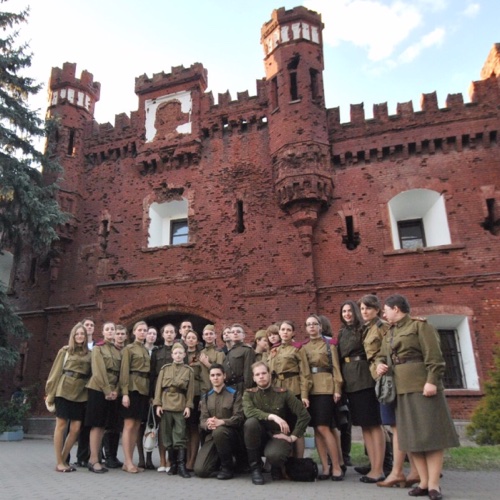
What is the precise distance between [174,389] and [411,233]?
33.7 feet

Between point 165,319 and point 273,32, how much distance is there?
34.8 ft

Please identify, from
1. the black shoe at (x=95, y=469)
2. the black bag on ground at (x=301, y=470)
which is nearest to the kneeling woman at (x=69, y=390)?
the black shoe at (x=95, y=469)

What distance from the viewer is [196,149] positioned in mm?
15820

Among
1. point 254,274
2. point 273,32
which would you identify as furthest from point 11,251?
point 273,32

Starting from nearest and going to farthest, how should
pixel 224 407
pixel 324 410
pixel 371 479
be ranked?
pixel 371 479, pixel 324 410, pixel 224 407

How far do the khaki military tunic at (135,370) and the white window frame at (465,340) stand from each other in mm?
8427

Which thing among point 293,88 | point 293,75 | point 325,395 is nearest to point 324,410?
point 325,395

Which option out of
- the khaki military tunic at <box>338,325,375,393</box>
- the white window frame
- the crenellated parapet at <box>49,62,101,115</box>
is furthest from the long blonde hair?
the crenellated parapet at <box>49,62,101,115</box>

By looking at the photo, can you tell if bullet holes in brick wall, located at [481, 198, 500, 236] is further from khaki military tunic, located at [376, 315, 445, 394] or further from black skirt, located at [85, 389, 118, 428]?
black skirt, located at [85, 389, 118, 428]

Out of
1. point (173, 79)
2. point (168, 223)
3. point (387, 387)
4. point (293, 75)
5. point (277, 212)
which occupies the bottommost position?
point (387, 387)

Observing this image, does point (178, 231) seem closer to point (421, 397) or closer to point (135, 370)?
point (135, 370)

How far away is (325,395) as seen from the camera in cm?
612

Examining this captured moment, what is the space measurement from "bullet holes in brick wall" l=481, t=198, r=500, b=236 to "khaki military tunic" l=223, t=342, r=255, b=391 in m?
9.36

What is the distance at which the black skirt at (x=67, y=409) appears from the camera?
6.68 meters
